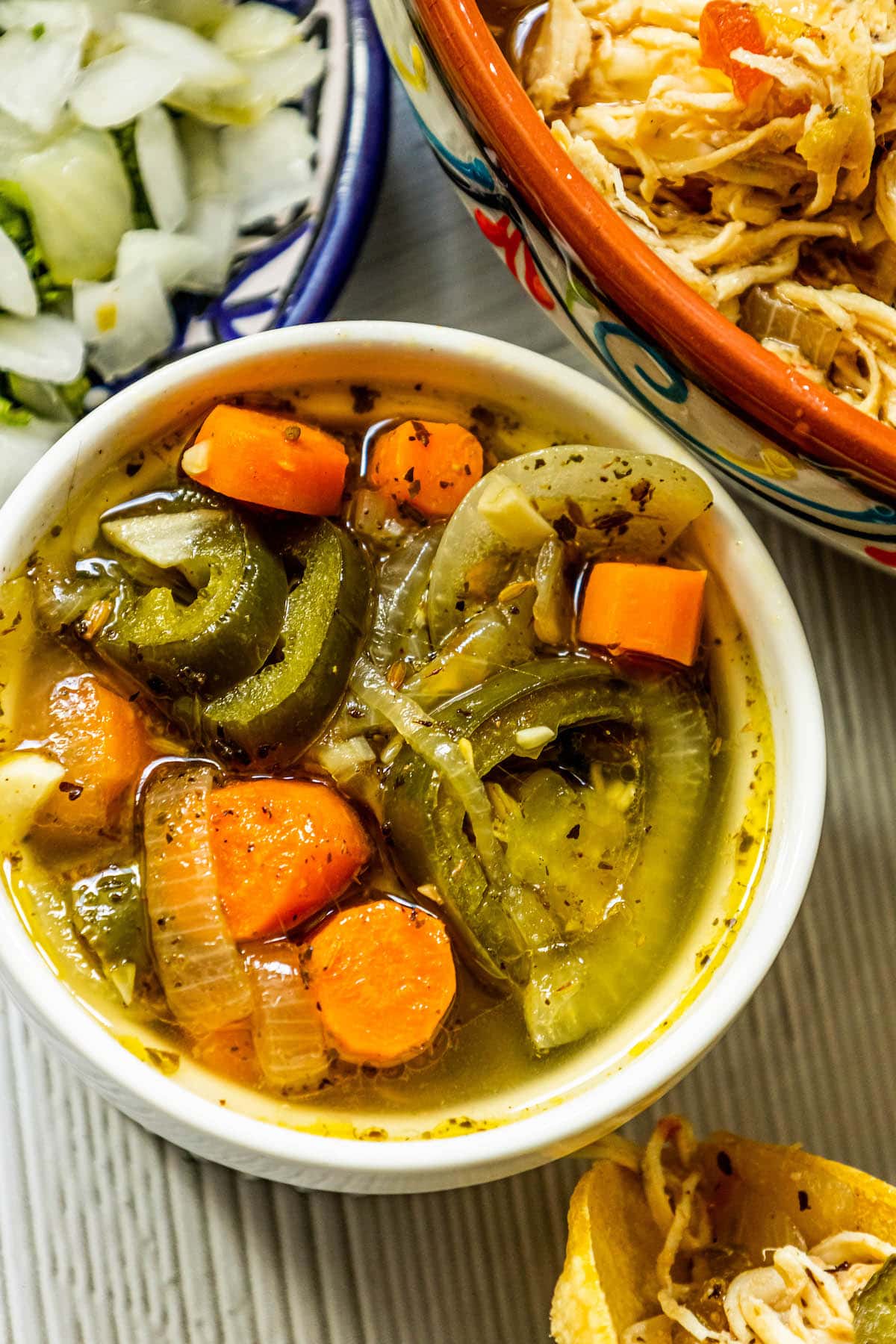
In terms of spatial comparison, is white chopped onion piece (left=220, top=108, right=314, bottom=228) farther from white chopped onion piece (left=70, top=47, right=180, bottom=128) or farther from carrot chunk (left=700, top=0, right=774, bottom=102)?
carrot chunk (left=700, top=0, right=774, bottom=102)

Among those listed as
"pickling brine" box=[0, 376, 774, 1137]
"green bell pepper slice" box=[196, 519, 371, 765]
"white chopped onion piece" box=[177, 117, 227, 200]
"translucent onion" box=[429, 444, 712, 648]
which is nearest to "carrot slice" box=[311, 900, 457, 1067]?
"pickling brine" box=[0, 376, 774, 1137]

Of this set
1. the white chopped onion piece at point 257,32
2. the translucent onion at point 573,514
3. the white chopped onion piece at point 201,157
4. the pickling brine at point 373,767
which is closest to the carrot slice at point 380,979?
the pickling brine at point 373,767

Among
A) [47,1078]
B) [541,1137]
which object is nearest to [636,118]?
[541,1137]

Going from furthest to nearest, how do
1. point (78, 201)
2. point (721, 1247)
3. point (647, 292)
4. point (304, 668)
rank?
point (78, 201)
point (721, 1247)
point (304, 668)
point (647, 292)

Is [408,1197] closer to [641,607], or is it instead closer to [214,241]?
[641,607]

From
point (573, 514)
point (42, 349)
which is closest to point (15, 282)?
point (42, 349)

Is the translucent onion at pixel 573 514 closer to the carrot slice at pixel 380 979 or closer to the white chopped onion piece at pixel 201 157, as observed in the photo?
the carrot slice at pixel 380 979

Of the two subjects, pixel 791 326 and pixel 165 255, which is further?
pixel 165 255
